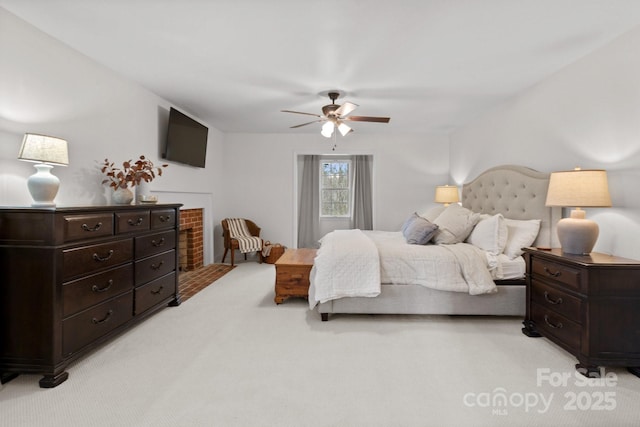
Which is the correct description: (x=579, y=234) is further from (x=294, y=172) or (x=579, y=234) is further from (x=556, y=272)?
(x=294, y=172)

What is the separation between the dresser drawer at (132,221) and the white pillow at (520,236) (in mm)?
3437

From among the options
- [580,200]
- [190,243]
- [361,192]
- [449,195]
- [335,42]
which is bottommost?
[190,243]

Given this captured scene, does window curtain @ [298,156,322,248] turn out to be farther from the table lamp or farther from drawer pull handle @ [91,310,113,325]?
the table lamp

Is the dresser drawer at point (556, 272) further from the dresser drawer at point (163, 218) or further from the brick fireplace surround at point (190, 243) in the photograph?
the brick fireplace surround at point (190, 243)

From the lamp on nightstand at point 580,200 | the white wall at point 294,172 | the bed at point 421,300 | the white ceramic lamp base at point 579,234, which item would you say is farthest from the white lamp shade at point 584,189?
the white wall at point 294,172

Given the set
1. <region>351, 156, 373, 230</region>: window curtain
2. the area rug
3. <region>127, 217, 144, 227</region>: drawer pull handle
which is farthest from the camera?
<region>351, 156, 373, 230</region>: window curtain

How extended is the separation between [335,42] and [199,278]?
11.6 ft

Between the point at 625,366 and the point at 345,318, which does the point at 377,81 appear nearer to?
the point at 345,318

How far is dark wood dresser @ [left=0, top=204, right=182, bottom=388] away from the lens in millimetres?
1867

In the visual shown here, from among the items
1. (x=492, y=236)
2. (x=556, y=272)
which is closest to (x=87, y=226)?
(x=556, y=272)

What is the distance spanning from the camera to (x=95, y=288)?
2.20 meters

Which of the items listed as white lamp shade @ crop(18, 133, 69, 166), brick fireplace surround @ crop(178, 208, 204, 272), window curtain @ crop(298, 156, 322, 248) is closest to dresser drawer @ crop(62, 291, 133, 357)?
white lamp shade @ crop(18, 133, 69, 166)

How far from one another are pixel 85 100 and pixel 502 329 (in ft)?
13.8

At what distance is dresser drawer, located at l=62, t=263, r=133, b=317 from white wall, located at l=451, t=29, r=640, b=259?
3.88 meters
